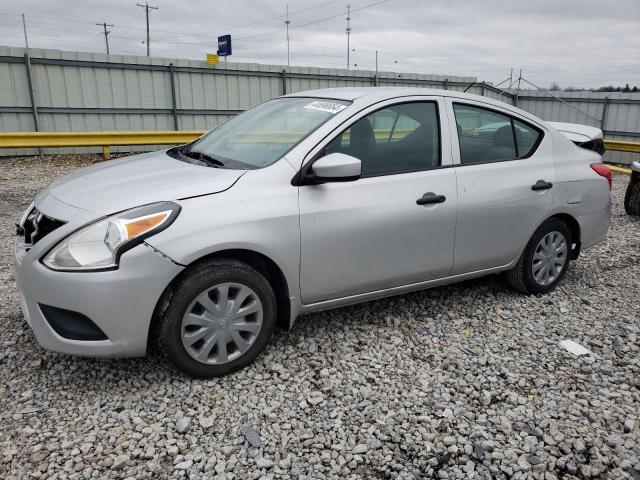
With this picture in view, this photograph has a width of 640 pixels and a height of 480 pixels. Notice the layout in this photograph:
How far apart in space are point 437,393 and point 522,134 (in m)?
2.35

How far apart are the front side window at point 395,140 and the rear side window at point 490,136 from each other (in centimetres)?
25

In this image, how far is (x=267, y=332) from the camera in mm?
3266

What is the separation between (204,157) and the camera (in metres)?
3.70

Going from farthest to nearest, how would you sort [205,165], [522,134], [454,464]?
1. [522,134]
2. [205,165]
3. [454,464]

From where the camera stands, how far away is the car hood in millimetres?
2957

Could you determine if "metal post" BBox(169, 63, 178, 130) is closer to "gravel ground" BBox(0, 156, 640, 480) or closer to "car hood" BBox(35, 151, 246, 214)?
"gravel ground" BBox(0, 156, 640, 480)

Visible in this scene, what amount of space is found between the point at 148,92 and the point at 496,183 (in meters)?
13.1

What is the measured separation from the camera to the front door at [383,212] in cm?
332

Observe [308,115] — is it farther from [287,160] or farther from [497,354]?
[497,354]

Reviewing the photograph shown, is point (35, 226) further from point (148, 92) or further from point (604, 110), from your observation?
point (604, 110)

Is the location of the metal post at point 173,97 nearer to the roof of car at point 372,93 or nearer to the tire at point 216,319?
the roof of car at point 372,93

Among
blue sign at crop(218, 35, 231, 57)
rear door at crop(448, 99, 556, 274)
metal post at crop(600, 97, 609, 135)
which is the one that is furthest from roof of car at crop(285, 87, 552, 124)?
blue sign at crop(218, 35, 231, 57)

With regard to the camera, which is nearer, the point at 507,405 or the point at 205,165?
the point at 507,405

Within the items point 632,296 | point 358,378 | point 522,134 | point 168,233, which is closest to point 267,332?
point 358,378
